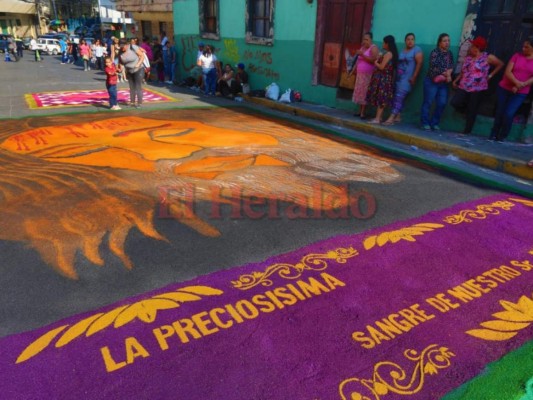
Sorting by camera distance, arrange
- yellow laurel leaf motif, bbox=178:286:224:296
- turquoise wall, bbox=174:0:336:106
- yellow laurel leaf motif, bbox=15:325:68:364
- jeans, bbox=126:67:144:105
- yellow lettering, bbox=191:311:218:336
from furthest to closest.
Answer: turquoise wall, bbox=174:0:336:106
jeans, bbox=126:67:144:105
yellow laurel leaf motif, bbox=178:286:224:296
yellow lettering, bbox=191:311:218:336
yellow laurel leaf motif, bbox=15:325:68:364

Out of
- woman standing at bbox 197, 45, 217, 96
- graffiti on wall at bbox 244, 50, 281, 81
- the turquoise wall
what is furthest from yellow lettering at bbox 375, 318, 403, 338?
woman standing at bbox 197, 45, 217, 96

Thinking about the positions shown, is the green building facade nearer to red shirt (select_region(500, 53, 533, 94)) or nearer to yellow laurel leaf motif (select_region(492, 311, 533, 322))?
red shirt (select_region(500, 53, 533, 94))

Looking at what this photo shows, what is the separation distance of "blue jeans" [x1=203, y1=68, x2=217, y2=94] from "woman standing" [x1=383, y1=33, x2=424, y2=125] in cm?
698

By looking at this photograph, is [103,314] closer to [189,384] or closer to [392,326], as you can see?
[189,384]

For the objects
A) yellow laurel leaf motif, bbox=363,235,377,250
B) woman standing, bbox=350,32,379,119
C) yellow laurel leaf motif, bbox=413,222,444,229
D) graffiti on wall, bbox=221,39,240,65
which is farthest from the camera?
graffiti on wall, bbox=221,39,240,65

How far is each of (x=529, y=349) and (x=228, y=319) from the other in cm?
189

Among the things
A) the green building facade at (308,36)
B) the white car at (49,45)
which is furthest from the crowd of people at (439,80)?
the white car at (49,45)

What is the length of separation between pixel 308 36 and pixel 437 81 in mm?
4573

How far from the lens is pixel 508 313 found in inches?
108

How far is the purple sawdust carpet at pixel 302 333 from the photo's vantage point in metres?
2.13

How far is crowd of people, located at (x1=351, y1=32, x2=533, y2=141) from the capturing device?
6.49m

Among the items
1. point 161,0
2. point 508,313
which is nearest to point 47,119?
point 508,313

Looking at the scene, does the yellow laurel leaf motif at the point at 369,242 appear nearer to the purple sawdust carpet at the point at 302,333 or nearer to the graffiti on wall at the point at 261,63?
the purple sawdust carpet at the point at 302,333

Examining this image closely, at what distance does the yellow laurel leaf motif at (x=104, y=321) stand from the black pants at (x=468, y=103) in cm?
696
